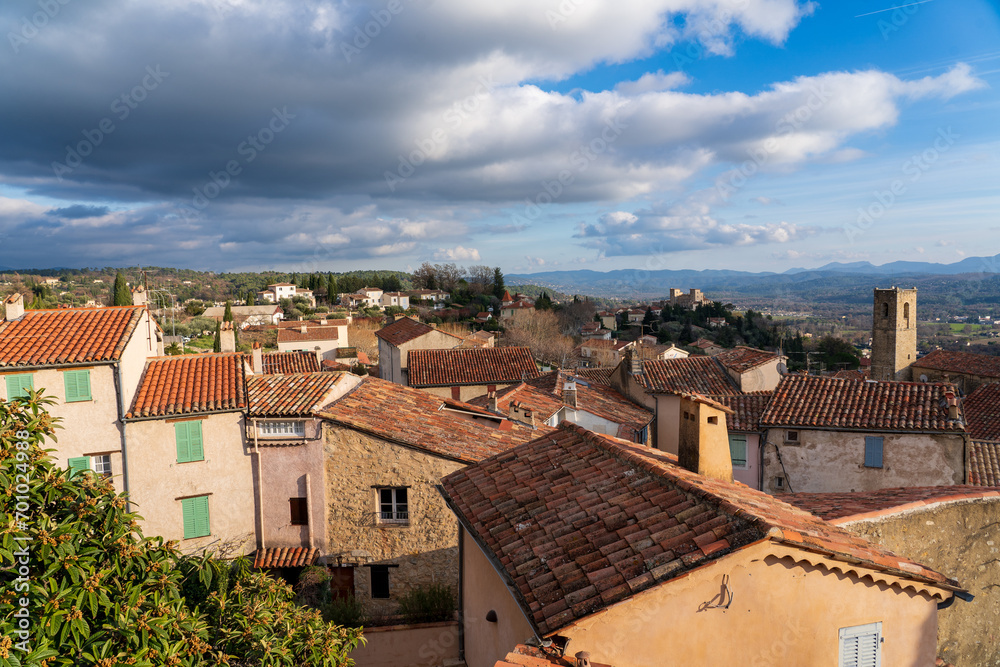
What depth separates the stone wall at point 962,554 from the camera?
8.68 metres

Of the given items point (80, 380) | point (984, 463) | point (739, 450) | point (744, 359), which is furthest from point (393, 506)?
point (984, 463)

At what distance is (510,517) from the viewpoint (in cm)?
779

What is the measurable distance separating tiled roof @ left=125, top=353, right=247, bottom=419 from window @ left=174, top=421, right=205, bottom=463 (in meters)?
0.49

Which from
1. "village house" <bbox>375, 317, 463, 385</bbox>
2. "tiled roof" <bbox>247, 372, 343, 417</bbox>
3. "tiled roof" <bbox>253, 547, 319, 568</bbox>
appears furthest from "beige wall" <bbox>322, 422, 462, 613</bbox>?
"village house" <bbox>375, 317, 463, 385</bbox>

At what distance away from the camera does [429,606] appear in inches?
586

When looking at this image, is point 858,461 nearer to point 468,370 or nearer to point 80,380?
point 468,370

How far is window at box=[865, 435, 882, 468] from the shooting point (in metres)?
19.8

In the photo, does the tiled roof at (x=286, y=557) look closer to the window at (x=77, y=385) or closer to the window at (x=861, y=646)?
the window at (x=77, y=385)

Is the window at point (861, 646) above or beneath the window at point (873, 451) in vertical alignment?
above

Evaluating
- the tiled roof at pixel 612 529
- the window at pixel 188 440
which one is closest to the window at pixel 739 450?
the tiled roof at pixel 612 529

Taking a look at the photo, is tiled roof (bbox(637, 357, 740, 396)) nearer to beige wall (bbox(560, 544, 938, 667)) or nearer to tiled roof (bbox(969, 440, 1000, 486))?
tiled roof (bbox(969, 440, 1000, 486))

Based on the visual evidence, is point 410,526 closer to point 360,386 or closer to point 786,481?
point 360,386

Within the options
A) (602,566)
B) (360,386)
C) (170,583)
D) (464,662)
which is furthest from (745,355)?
(170,583)

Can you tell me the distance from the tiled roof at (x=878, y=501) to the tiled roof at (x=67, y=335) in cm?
1886
